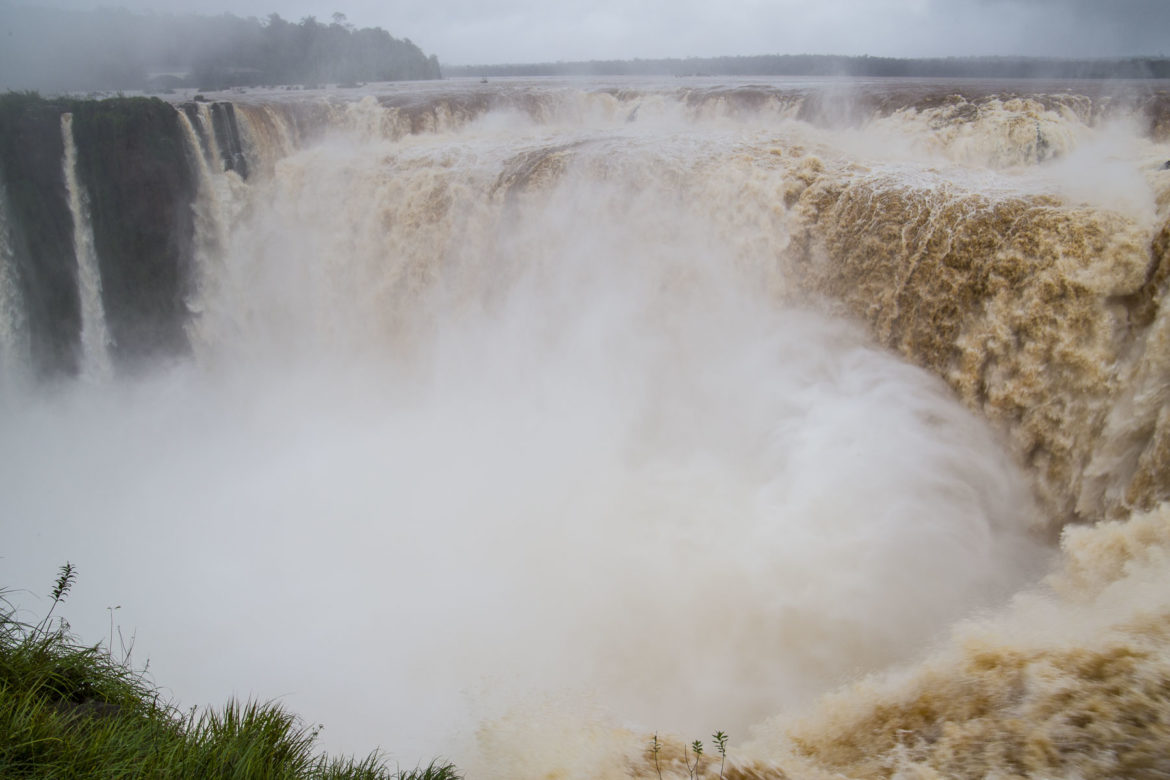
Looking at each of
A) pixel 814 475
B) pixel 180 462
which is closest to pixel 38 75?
pixel 180 462

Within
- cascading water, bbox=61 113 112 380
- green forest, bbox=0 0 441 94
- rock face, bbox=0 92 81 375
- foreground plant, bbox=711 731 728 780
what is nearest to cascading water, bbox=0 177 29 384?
rock face, bbox=0 92 81 375

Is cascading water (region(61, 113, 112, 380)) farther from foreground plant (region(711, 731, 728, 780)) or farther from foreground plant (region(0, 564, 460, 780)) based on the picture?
foreground plant (region(711, 731, 728, 780))

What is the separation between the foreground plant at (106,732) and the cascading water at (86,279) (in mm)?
10909

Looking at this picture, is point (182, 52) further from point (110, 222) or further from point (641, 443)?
point (641, 443)

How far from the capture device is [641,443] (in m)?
7.83

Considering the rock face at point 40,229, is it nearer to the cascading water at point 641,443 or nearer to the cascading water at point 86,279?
the cascading water at point 86,279

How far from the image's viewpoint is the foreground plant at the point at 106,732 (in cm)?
212

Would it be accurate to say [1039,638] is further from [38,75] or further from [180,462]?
Answer: [38,75]

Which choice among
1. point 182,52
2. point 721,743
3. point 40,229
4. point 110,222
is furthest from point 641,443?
point 182,52

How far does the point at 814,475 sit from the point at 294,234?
9.49m

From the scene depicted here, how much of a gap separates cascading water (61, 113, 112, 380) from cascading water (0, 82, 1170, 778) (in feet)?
1.78

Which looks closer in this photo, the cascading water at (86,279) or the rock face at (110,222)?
the rock face at (110,222)

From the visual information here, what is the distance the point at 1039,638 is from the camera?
134 inches

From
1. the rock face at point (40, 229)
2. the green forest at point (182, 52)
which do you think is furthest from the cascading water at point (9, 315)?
the green forest at point (182, 52)
